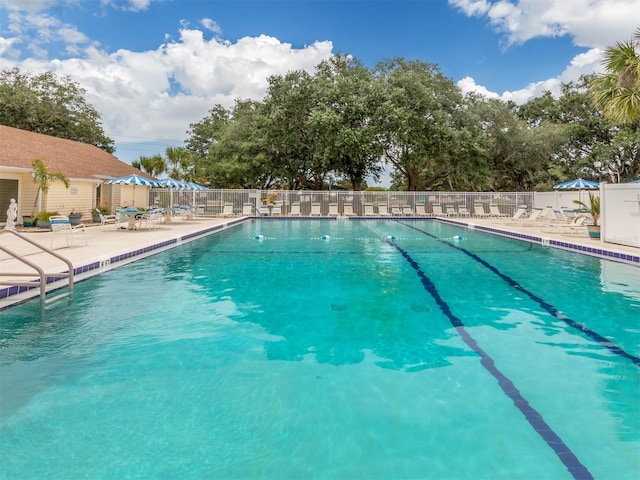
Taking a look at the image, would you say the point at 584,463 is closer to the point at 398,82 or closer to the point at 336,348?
the point at 336,348

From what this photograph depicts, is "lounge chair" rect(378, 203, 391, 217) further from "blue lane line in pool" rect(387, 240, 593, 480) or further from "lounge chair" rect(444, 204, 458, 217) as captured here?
"blue lane line in pool" rect(387, 240, 593, 480)

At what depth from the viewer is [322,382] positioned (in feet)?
11.1

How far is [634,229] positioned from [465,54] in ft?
50.5

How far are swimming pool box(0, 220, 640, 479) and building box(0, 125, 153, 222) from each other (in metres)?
11.6

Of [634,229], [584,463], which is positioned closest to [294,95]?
[634,229]

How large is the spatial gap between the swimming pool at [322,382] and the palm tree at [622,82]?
18.2 ft

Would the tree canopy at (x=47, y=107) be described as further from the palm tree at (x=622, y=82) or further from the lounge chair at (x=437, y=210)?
the palm tree at (x=622, y=82)

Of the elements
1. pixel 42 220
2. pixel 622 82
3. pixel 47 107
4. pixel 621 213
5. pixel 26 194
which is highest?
pixel 47 107

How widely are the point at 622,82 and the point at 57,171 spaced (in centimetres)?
1896

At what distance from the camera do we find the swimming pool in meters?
2.38

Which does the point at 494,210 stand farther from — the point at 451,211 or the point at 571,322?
the point at 571,322

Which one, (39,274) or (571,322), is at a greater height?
(39,274)

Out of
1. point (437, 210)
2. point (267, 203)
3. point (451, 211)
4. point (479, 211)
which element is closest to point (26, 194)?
point (267, 203)

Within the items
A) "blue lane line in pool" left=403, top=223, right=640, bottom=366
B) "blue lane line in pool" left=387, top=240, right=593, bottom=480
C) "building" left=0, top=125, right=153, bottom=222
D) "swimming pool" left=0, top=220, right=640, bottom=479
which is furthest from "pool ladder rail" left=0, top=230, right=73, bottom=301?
"building" left=0, top=125, right=153, bottom=222
